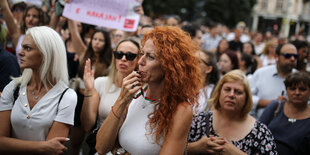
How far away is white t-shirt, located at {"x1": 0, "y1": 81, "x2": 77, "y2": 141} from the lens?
251 centimetres

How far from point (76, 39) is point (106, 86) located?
1457 millimetres

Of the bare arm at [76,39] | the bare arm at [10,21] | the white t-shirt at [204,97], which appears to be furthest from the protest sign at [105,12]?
the white t-shirt at [204,97]

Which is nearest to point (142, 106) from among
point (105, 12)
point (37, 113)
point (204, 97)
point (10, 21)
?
point (37, 113)

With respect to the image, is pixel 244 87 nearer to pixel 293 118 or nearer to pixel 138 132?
pixel 293 118

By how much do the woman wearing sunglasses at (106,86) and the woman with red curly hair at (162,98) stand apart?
91 centimetres

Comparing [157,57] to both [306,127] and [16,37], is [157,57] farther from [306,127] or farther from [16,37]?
[16,37]

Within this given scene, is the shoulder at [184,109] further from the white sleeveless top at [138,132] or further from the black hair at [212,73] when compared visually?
the black hair at [212,73]

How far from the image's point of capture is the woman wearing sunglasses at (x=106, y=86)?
313 centimetres

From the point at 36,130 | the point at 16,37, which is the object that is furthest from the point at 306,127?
the point at 16,37

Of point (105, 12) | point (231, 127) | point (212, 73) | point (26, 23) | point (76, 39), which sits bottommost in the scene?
point (231, 127)

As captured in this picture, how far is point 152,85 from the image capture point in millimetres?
2312

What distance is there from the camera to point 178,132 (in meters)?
2.13

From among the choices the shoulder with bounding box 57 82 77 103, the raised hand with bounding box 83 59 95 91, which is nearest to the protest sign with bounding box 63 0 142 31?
the raised hand with bounding box 83 59 95 91

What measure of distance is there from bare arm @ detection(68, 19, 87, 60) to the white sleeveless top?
8.23ft
